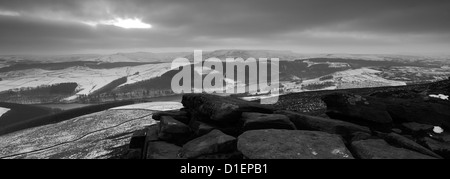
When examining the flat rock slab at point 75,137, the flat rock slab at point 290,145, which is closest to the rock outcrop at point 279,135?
the flat rock slab at point 290,145

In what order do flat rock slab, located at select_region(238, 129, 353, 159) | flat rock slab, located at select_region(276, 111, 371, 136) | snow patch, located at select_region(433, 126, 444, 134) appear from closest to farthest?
flat rock slab, located at select_region(238, 129, 353, 159) → flat rock slab, located at select_region(276, 111, 371, 136) → snow patch, located at select_region(433, 126, 444, 134)

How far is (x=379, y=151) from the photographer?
11172mm

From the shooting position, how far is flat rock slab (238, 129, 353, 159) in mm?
10920

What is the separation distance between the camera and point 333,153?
11039 millimetres

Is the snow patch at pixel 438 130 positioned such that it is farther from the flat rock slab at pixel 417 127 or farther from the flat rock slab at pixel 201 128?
the flat rock slab at pixel 201 128

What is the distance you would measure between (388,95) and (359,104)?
361 inches

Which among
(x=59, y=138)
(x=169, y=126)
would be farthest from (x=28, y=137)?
(x=169, y=126)

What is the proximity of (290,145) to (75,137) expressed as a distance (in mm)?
114295

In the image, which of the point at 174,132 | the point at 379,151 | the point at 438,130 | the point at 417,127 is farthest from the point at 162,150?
the point at 438,130

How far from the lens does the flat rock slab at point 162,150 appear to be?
12.1 metres

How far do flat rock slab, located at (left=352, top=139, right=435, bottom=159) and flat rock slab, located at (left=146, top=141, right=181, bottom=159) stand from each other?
317 inches

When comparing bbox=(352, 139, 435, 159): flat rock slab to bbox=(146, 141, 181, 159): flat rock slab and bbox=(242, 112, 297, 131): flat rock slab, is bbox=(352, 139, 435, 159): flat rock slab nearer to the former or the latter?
bbox=(242, 112, 297, 131): flat rock slab

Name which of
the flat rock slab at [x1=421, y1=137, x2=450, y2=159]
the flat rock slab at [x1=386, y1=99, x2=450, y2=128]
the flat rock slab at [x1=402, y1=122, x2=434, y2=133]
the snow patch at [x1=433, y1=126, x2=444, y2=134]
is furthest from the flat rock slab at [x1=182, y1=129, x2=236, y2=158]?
the snow patch at [x1=433, y1=126, x2=444, y2=134]
